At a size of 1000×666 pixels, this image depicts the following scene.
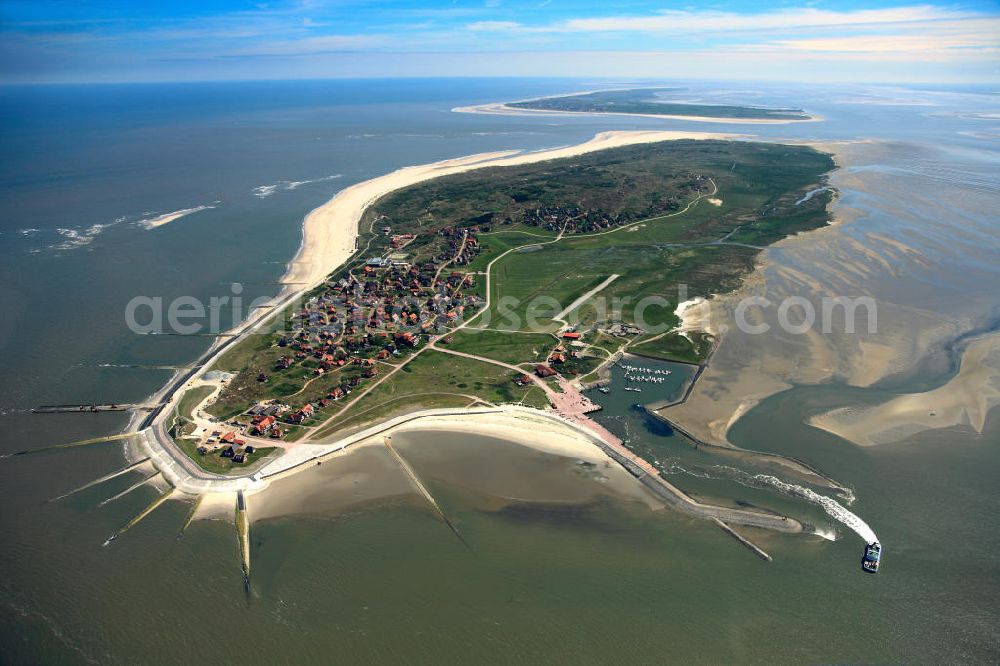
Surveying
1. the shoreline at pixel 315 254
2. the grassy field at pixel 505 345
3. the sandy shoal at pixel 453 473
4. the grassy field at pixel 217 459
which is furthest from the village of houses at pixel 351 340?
the sandy shoal at pixel 453 473

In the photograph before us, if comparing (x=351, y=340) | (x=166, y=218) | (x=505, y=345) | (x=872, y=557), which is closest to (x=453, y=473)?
(x=505, y=345)

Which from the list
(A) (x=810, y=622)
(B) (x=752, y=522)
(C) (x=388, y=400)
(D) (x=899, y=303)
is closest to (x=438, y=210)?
(C) (x=388, y=400)

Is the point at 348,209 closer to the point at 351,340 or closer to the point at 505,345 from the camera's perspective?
the point at 351,340

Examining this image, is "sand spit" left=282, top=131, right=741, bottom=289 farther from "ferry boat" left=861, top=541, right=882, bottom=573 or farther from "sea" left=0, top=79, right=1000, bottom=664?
"ferry boat" left=861, top=541, right=882, bottom=573

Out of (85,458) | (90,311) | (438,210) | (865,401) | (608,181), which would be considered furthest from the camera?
(608,181)

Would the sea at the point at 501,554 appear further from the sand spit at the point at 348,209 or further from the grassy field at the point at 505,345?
the sand spit at the point at 348,209

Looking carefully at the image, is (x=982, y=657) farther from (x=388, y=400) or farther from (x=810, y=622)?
(x=388, y=400)
